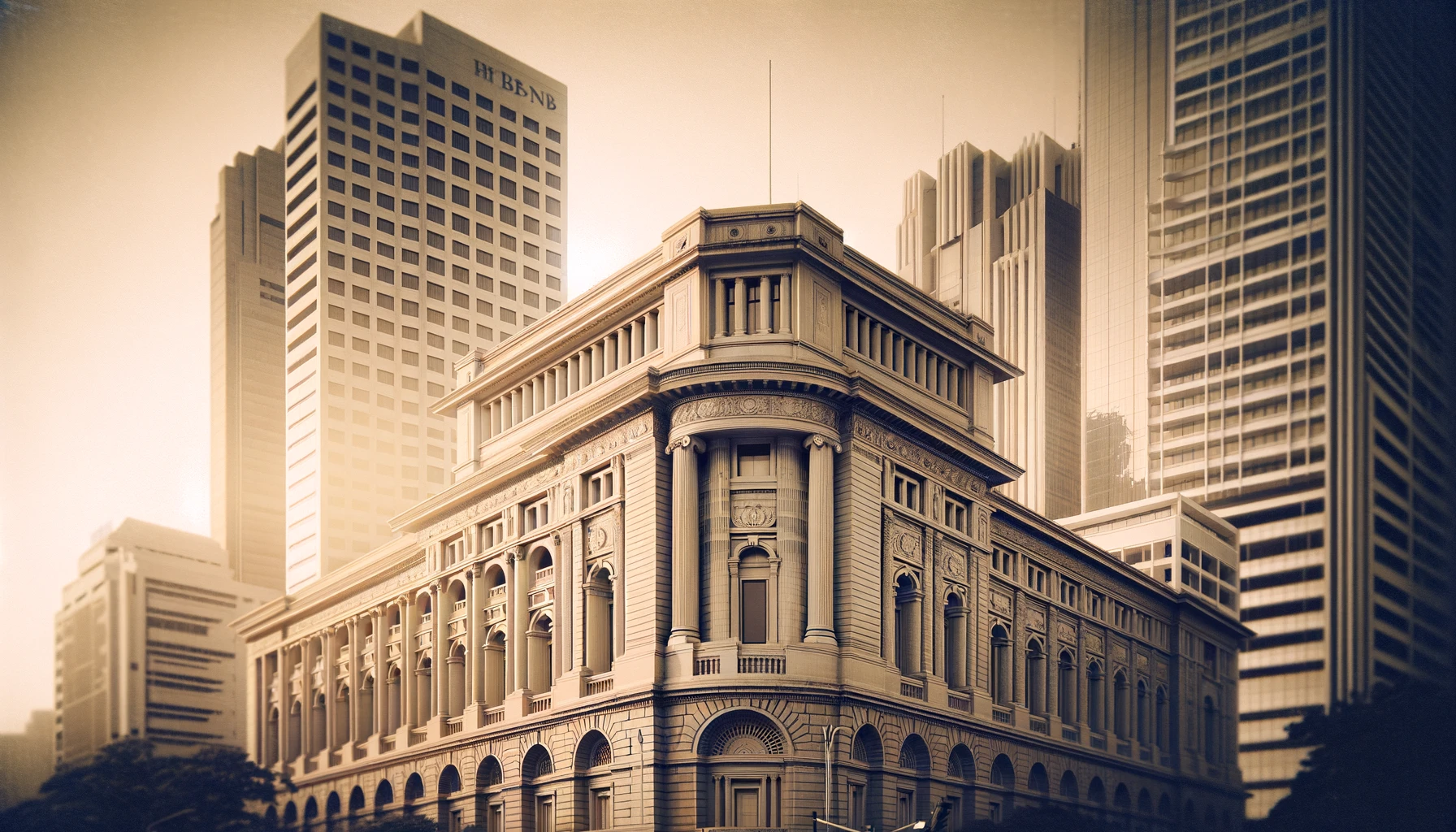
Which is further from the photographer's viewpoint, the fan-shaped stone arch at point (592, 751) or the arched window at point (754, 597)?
the fan-shaped stone arch at point (592, 751)

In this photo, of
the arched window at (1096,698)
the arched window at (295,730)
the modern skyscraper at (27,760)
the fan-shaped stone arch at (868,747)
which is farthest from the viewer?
the arched window at (295,730)

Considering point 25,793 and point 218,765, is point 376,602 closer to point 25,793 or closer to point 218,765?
point 218,765

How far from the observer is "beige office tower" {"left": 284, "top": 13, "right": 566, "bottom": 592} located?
103 m

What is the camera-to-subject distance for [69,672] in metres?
68.5

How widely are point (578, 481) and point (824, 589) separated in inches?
505

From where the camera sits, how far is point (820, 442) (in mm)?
64625

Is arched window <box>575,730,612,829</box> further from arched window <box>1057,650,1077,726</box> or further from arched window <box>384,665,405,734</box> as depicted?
arched window <box>1057,650,1077,726</box>

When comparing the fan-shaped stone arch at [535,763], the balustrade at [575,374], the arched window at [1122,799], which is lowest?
the arched window at [1122,799]

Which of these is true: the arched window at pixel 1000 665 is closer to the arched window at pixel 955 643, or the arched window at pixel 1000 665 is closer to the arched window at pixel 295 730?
the arched window at pixel 955 643

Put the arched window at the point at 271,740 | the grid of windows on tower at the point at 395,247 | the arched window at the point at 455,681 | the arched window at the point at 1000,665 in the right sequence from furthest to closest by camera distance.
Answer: the grid of windows on tower at the point at 395,247 < the arched window at the point at 271,740 < the arched window at the point at 1000,665 < the arched window at the point at 455,681

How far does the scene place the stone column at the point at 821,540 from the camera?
63.0m

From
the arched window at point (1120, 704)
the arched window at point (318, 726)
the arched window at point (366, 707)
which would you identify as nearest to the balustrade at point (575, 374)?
the arched window at point (366, 707)

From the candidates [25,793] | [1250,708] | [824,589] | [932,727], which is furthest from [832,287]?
[1250,708]

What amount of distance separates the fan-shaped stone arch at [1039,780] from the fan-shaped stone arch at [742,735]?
2097cm
